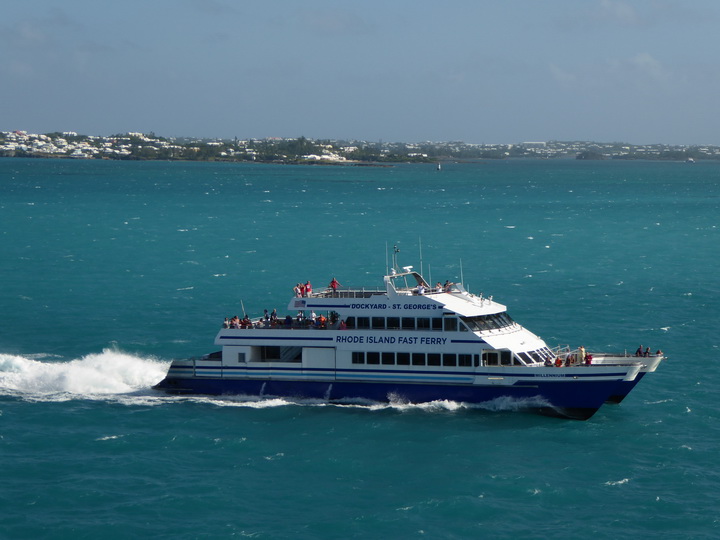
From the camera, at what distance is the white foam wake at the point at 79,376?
157 ft

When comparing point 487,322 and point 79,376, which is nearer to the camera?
point 487,322

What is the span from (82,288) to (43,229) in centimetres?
4559

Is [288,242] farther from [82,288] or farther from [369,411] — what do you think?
[369,411]

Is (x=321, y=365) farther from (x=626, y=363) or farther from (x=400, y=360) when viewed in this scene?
(x=626, y=363)

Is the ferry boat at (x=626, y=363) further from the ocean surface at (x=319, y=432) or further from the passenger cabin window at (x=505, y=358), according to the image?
the passenger cabin window at (x=505, y=358)

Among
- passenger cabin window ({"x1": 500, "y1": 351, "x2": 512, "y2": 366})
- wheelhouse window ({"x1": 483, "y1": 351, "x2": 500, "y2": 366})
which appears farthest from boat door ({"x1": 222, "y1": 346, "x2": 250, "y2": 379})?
passenger cabin window ({"x1": 500, "y1": 351, "x2": 512, "y2": 366})

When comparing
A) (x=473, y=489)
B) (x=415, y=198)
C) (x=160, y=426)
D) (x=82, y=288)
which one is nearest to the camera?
(x=473, y=489)

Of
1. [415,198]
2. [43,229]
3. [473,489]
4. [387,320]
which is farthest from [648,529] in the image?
[415,198]

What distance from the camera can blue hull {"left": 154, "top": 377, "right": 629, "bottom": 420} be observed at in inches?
1719

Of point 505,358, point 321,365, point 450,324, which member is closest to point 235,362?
point 321,365

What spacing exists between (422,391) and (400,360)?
168 cm

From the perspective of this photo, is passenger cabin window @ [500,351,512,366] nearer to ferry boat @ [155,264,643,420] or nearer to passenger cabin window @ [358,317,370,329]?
ferry boat @ [155,264,643,420]

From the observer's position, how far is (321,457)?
3909 cm

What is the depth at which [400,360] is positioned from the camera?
45250 millimetres
